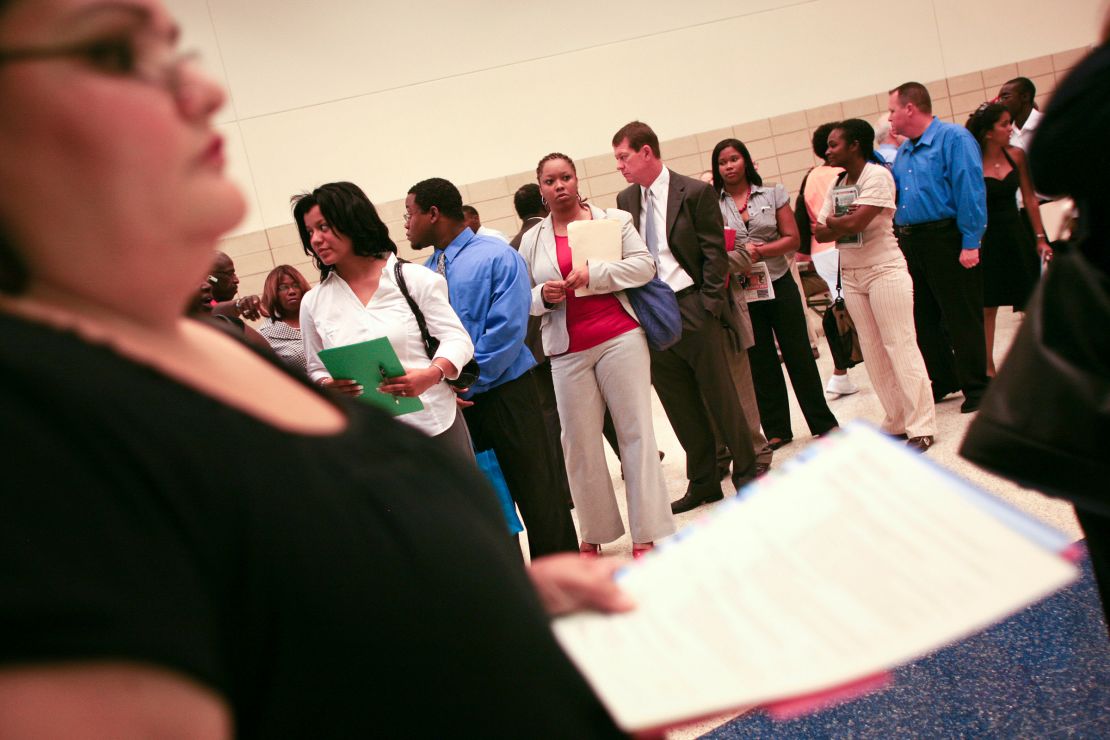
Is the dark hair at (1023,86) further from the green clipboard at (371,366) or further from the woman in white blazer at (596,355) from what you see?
the green clipboard at (371,366)

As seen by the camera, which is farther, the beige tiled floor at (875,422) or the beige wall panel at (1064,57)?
the beige wall panel at (1064,57)

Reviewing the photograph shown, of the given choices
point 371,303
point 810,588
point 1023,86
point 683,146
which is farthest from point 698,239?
point 683,146

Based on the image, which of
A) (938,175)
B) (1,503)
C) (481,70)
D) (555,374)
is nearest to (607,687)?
(1,503)

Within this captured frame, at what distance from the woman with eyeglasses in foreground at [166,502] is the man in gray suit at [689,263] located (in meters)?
3.71

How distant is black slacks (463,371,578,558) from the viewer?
3584 mm

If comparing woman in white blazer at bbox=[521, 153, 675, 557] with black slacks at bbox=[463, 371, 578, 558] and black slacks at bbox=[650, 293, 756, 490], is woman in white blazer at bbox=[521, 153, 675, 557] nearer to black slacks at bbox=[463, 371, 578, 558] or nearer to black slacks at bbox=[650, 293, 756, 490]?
black slacks at bbox=[463, 371, 578, 558]

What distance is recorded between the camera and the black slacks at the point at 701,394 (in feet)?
14.1

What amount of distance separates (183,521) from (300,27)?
8.76 meters

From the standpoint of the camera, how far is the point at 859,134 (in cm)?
434

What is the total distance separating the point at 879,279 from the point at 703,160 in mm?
4697

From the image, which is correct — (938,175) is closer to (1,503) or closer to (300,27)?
(1,503)

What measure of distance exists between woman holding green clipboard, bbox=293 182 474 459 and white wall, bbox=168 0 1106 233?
565cm

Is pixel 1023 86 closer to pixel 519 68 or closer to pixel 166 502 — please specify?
pixel 519 68

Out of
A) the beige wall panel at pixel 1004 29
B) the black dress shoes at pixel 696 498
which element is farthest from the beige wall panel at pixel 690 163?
the black dress shoes at pixel 696 498
